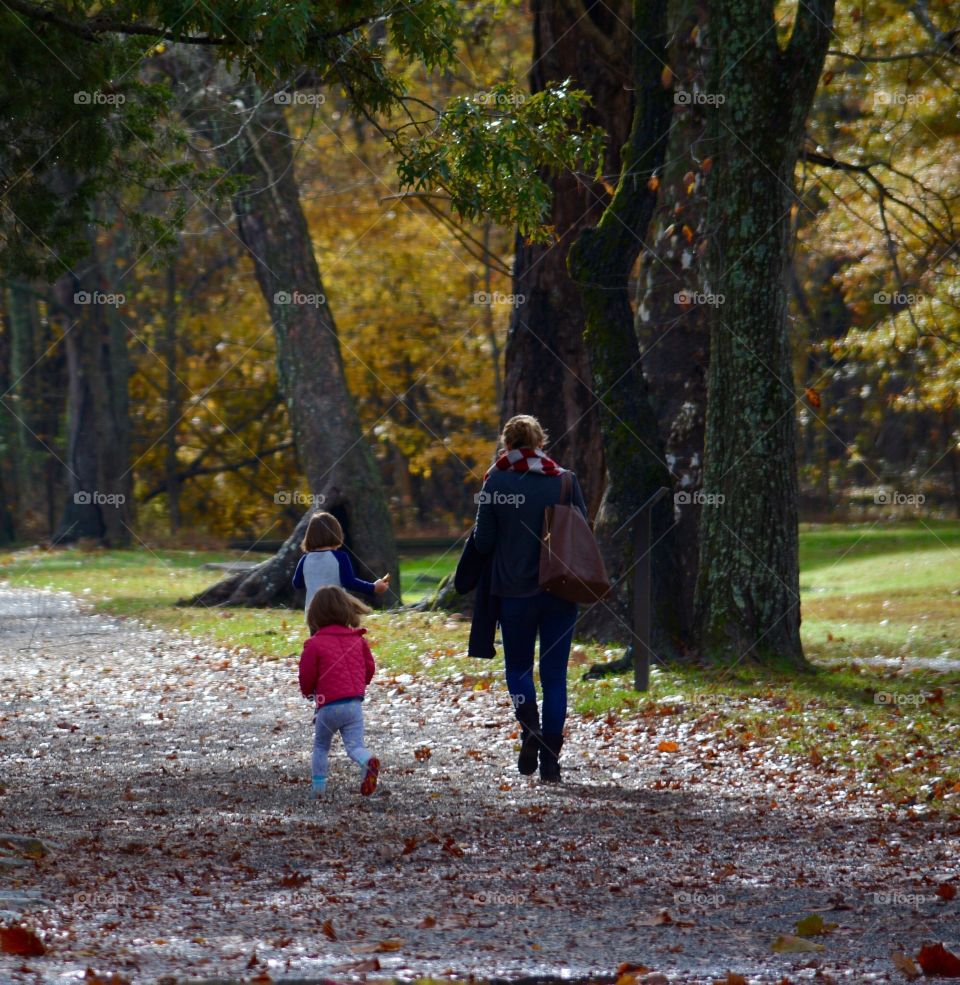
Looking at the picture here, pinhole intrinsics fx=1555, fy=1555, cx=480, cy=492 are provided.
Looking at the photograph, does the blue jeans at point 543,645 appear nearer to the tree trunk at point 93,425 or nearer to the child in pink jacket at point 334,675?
the child in pink jacket at point 334,675

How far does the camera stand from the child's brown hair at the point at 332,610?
8.55 metres

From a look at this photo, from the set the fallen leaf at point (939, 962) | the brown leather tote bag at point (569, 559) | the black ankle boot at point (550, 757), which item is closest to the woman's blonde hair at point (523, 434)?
the brown leather tote bag at point (569, 559)

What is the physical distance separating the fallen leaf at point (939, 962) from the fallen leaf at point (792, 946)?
0.43m

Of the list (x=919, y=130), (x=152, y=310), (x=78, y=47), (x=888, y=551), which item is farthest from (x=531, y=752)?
(x=152, y=310)

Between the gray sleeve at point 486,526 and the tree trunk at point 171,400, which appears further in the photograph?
the tree trunk at point 171,400

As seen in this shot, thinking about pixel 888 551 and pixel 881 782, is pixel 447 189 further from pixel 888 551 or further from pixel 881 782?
pixel 888 551

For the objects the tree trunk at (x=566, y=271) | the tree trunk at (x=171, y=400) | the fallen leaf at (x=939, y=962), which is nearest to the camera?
the fallen leaf at (x=939, y=962)

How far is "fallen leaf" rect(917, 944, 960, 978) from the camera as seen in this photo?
15.6 ft

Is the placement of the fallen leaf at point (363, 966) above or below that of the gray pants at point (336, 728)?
below

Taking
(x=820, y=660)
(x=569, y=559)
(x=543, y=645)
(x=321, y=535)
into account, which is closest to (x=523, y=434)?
(x=569, y=559)

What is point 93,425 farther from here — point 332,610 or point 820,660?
point 332,610

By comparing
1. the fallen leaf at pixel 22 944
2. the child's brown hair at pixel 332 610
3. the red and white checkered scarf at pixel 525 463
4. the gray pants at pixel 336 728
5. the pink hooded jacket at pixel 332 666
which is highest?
the red and white checkered scarf at pixel 525 463

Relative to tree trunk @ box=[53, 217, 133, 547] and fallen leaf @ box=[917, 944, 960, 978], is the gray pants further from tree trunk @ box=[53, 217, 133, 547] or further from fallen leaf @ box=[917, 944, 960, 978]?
tree trunk @ box=[53, 217, 133, 547]

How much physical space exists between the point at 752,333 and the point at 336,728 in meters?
5.40
